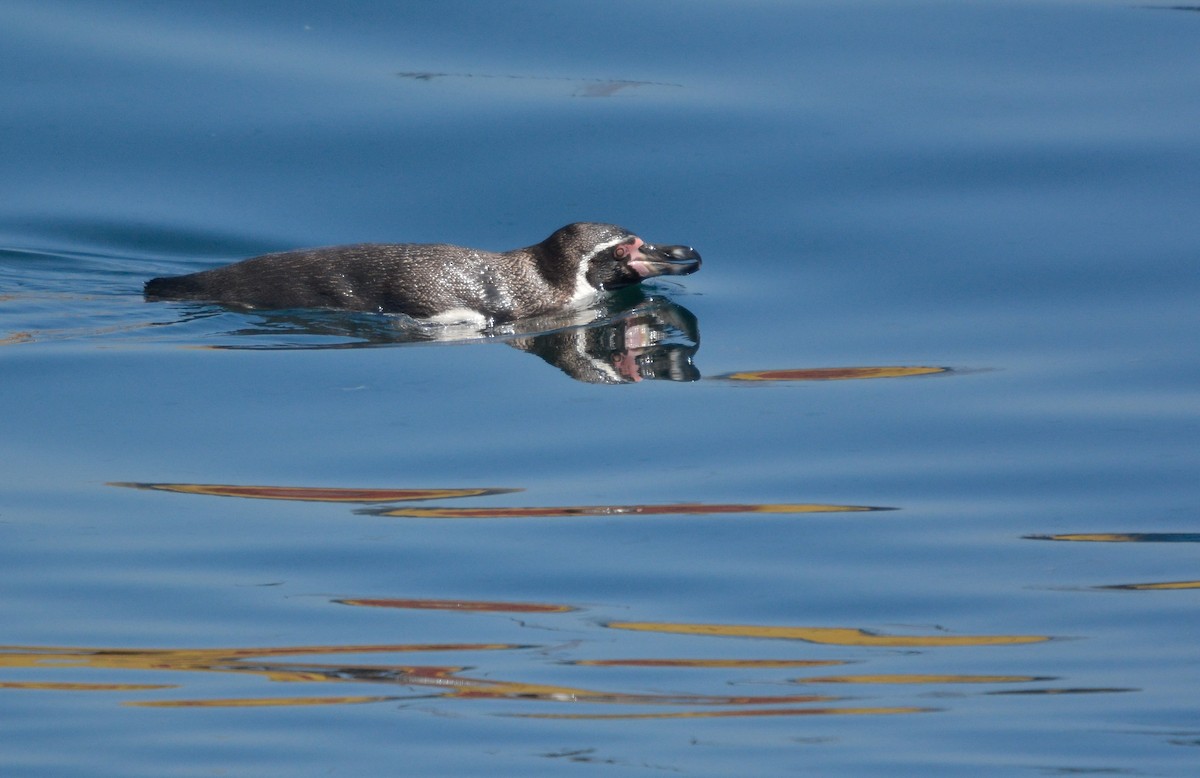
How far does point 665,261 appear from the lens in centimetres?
1029

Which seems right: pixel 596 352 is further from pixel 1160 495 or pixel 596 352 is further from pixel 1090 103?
pixel 1090 103

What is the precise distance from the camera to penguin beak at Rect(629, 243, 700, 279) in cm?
1018

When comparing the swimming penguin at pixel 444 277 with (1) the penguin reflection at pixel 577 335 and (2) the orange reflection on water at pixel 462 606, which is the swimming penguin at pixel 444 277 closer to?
(1) the penguin reflection at pixel 577 335

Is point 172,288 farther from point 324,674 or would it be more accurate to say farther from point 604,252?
point 324,674

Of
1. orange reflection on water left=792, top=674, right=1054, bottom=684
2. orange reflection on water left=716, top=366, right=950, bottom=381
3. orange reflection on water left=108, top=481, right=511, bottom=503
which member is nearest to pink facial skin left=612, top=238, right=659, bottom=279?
orange reflection on water left=716, top=366, right=950, bottom=381

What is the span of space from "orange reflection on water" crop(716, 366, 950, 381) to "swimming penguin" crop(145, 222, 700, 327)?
1734mm

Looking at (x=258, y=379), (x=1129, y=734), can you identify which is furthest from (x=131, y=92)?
(x=1129, y=734)

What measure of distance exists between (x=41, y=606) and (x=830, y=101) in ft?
24.5

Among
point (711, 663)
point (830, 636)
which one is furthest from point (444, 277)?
point (711, 663)

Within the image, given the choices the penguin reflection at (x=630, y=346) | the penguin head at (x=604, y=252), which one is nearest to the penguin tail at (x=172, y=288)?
the penguin reflection at (x=630, y=346)

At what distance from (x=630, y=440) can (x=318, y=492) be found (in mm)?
1497

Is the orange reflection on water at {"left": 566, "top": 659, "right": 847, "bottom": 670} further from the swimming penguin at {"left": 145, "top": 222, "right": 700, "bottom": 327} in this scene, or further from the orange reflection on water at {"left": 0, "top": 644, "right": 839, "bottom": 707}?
the swimming penguin at {"left": 145, "top": 222, "right": 700, "bottom": 327}

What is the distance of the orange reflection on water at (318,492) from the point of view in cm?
682

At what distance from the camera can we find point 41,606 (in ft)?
18.7
